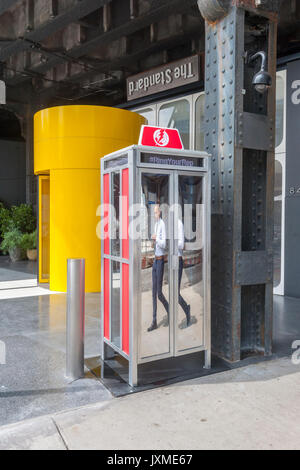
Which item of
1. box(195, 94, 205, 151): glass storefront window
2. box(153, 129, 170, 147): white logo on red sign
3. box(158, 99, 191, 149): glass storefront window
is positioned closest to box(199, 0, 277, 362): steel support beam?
box(153, 129, 170, 147): white logo on red sign

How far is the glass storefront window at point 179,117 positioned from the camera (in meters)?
10.8

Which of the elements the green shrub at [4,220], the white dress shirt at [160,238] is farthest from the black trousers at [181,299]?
the green shrub at [4,220]

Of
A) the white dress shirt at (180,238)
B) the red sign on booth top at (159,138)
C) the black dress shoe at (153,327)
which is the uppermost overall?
the red sign on booth top at (159,138)

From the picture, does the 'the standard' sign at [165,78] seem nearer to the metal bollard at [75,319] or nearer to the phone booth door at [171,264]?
the phone booth door at [171,264]

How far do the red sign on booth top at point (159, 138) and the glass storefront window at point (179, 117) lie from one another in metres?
6.64

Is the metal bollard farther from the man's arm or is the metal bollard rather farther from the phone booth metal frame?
the man's arm

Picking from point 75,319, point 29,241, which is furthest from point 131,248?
point 29,241

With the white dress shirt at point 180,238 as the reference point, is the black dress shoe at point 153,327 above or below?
below

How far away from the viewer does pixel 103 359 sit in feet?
15.3

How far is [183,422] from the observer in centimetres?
319

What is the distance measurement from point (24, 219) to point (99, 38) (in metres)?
7.65

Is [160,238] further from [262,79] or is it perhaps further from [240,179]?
[262,79]

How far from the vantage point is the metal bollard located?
411cm

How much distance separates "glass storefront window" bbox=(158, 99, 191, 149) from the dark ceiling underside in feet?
4.11
